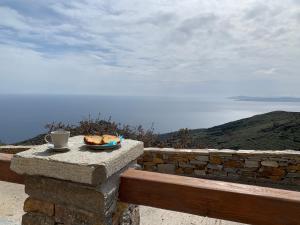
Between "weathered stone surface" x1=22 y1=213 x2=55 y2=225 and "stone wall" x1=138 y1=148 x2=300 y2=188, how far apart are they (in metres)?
4.30

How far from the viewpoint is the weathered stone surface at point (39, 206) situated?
1647 mm

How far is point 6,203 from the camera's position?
466 centimetres

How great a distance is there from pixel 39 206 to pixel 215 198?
0.98 metres

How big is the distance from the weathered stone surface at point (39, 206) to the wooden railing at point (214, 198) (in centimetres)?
40

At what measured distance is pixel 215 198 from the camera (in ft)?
4.47

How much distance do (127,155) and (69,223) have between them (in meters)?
0.47

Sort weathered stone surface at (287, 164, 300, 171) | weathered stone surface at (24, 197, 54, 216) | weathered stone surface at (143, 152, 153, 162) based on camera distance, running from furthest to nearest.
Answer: weathered stone surface at (143, 152, 153, 162), weathered stone surface at (287, 164, 300, 171), weathered stone surface at (24, 197, 54, 216)

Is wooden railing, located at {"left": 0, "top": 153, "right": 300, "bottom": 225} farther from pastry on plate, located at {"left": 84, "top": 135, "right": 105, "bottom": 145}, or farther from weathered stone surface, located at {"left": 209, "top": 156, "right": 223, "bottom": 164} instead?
weathered stone surface, located at {"left": 209, "top": 156, "right": 223, "bottom": 164}

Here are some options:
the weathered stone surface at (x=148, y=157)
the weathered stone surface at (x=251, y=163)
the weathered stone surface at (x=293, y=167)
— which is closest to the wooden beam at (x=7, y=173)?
the weathered stone surface at (x=148, y=157)

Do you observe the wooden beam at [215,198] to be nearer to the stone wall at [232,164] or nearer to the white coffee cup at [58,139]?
the white coffee cup at [58,139]

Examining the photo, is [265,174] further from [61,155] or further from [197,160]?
[61,155]

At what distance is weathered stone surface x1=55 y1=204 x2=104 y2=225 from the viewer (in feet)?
5.03

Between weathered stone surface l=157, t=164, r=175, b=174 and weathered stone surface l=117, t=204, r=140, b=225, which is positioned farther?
weathered stone surface l=157, t=164, r=175, b=174

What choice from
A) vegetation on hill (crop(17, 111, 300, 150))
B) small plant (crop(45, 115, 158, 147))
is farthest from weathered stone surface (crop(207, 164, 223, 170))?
small plant (crop(45, 115, 158, 147))
